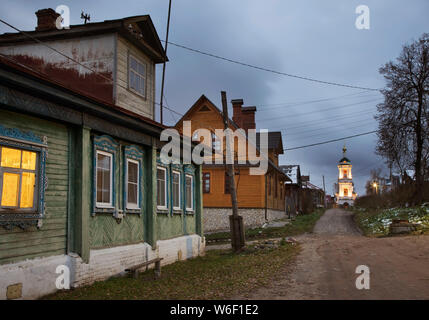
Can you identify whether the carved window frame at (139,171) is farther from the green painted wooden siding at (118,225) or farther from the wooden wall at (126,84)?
the wooden wall at (126,84)

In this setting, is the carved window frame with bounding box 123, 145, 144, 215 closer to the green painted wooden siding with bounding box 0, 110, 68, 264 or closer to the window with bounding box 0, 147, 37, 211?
the green painted wooden siding with bounding box 0, 110, 68, 264

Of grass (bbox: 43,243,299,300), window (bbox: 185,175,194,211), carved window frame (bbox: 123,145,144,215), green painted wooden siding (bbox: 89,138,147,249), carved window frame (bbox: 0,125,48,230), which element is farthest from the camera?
window (bbox: 185,175,194,211)

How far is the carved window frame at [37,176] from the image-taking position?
7398mm

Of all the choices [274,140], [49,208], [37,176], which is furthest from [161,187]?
[274,140]

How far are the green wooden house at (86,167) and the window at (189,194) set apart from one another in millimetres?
78

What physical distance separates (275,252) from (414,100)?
20.9 meters

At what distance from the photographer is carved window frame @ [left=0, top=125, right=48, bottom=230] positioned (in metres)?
7.40

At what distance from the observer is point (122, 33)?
45.0 feet

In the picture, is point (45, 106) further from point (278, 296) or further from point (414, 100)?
point (414, 100)

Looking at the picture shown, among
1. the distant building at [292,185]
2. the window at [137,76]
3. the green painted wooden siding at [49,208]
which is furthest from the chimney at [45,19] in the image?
the distant building at [292,185]

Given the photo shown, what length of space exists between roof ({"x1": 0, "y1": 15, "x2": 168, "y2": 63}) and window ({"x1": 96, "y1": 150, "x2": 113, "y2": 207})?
4997mm

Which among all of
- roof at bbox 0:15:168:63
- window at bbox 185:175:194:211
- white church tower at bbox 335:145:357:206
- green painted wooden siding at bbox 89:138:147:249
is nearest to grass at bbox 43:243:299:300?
green painted wooden siding at bbox 89:138:147:249

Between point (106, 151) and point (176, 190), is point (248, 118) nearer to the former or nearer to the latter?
point (176, 190)
